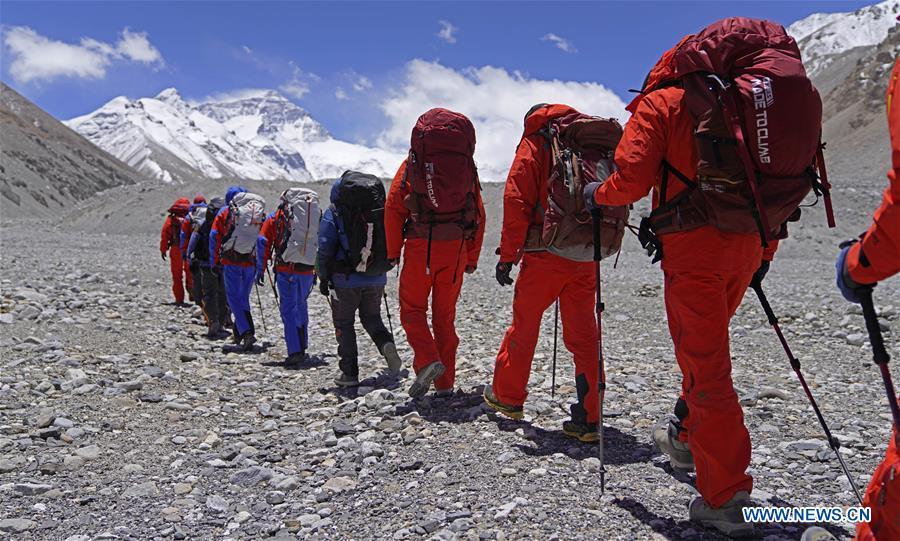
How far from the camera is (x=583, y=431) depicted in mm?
5992

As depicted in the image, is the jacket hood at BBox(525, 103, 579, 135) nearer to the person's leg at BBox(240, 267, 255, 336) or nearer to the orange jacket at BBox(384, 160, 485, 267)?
the orange jacket at BBox(384, 160, 485, 267)

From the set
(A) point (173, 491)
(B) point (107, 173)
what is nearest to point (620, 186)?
(A) point (173, 491)

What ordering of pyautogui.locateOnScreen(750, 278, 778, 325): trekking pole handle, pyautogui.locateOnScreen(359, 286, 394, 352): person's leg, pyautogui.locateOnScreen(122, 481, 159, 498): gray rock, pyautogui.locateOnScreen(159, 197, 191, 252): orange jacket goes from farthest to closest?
pyautogui.locateOnScreen(159, 197, 191, 252): orange jacket < pyautogui.locateOnScreen(359, 286, 394, 352): person's leg < pyautogui.locateOnScreen(122, 481, 159, 498): gray rock < pyautogui.locateOnScreen(750, 278, 778, 325): trekking pole handle

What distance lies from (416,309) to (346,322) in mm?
1529

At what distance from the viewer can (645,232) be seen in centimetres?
457

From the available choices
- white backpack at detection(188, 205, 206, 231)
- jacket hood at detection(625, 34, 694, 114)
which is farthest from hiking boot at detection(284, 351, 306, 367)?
jacket hood at detection(625, 34, 694, 114)

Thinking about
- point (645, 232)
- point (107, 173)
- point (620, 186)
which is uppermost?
point (107, 173)

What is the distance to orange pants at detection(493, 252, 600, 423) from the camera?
5.96 meters

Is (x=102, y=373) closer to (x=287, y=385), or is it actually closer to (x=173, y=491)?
(x=287, y=385)

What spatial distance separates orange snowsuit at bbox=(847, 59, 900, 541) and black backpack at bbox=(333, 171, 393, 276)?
5785 millimetres

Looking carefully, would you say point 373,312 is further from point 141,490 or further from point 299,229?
point 141,490

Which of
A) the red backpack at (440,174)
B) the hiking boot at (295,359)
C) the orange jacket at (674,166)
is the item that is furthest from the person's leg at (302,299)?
the orange jacket at (674,166)

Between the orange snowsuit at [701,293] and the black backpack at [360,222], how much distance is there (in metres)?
4.35

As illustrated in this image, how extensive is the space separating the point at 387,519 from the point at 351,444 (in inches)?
64.1
